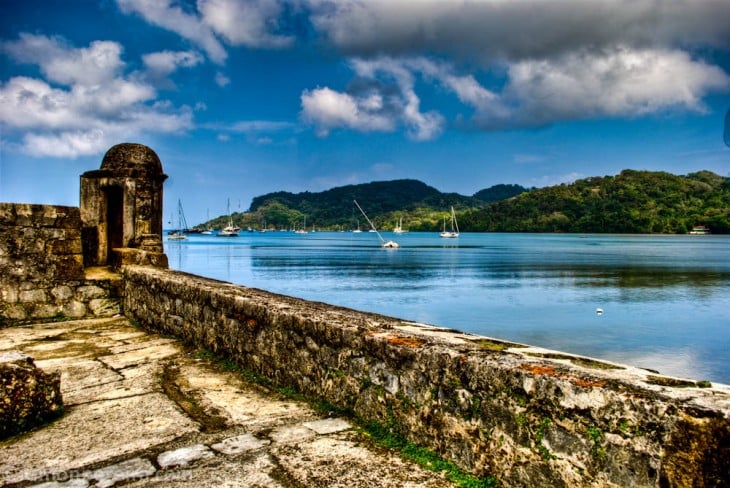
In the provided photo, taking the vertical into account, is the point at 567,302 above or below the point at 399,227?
below

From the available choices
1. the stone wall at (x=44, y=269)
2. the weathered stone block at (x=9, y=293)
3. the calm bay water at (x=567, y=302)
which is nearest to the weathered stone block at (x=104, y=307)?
the stone wall at (x=44, y=269)

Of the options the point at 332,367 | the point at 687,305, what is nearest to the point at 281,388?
the point at 332,367

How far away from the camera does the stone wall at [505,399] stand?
190 cm

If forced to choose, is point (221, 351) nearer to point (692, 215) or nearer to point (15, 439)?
point (15, 439)

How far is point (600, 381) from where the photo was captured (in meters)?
2.20

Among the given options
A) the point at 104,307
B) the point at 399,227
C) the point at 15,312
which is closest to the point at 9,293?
the point at 15,312

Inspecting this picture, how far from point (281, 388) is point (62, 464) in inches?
61.2

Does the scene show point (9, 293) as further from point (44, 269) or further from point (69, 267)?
point (69, 267)

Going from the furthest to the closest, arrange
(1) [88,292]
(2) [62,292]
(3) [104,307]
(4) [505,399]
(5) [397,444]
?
(3) [104,307], (1) [88,292], (2) [62,292], (5) [397,444], (4) [505,399]

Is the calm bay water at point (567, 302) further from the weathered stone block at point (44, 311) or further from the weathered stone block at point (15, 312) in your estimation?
the weathered stone block at point (15, 312)

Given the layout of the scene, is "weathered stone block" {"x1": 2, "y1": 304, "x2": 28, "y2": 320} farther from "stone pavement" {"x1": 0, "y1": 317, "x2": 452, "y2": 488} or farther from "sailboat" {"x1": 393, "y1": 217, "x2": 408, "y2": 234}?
"sailboat" {"x1": 393, "y1": 217, "x2": 408, "y2": 234}

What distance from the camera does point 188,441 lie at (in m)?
3.07

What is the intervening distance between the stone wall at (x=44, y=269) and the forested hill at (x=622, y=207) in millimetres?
126840

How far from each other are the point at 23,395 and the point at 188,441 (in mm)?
1144
